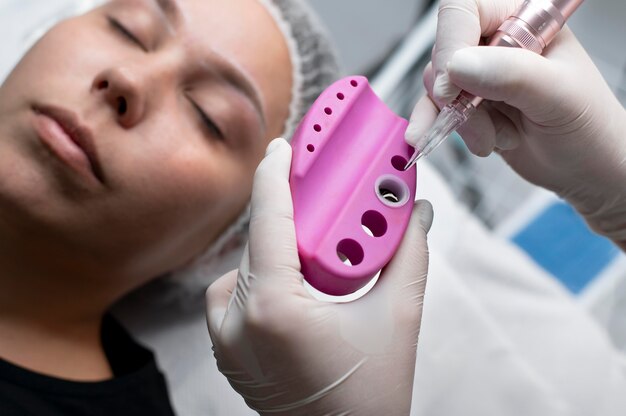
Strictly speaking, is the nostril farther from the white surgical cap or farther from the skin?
the white surgical cap

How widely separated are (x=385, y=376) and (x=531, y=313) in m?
0.98

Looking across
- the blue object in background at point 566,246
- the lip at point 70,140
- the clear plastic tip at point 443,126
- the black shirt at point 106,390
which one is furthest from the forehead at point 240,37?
the blue object in background at point 566,246

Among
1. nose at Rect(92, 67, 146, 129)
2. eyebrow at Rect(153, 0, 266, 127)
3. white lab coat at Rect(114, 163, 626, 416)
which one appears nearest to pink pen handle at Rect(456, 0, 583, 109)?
eyebrow at Rect(153, 0, 266, 127)

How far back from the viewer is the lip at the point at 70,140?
41.6 inches

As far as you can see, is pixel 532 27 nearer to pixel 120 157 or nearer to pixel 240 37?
pixel 240 37

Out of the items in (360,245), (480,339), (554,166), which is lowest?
(480,339)

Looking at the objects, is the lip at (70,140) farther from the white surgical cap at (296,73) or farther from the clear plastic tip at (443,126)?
the clear plastic tip at (443,126)

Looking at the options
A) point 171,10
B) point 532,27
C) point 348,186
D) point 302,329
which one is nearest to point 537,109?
point 532,27

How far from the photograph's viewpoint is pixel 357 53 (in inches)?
81.5

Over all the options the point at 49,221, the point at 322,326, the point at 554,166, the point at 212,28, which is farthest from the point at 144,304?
the point at 554,166

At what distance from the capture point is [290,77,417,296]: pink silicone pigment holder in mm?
876

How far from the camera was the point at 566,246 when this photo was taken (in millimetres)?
1850

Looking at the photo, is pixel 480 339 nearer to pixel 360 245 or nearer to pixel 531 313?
pixel 531 313

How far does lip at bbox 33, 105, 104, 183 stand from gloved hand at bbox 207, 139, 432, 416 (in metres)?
0.34
